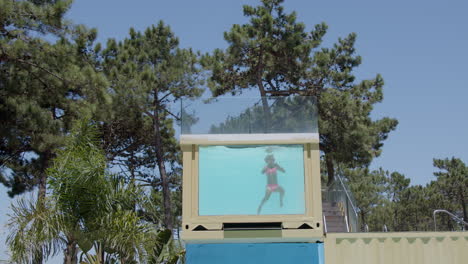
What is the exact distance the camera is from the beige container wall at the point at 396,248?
14539mm

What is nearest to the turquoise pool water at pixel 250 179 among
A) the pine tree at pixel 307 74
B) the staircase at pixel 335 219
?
the staircase at pixel 335 219

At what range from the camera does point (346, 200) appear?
862 inches

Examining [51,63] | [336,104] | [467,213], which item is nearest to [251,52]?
[336,104]

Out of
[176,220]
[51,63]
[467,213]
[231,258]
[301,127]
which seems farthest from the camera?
[467,213]

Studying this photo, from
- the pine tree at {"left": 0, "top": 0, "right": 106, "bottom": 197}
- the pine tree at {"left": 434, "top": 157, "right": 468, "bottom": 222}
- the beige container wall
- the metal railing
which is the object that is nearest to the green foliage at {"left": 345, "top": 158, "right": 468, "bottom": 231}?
the pine tree at {"left": 434, "top": 157, "right": 468, "bottom": 222}

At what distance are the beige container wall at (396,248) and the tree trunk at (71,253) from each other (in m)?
6.41

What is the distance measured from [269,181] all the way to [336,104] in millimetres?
16185

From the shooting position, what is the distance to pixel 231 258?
14.2 meters

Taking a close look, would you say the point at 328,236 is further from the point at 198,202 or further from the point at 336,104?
the point at 336,104

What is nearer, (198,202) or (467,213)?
(198,202)

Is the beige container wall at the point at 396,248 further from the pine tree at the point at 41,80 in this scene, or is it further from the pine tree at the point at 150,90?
the pine tree at the point at 150,90

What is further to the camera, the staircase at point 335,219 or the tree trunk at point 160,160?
the tree trunk at point 160,160

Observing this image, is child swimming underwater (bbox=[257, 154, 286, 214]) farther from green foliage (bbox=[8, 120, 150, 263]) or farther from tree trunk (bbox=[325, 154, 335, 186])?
tree trunk (bbox=[325, 154, 335, 186])

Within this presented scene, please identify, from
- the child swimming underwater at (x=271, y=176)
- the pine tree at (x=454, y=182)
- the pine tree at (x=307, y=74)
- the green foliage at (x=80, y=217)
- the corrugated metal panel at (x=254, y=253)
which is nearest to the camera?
the corrugated metal panel at (x=254, y=253)
